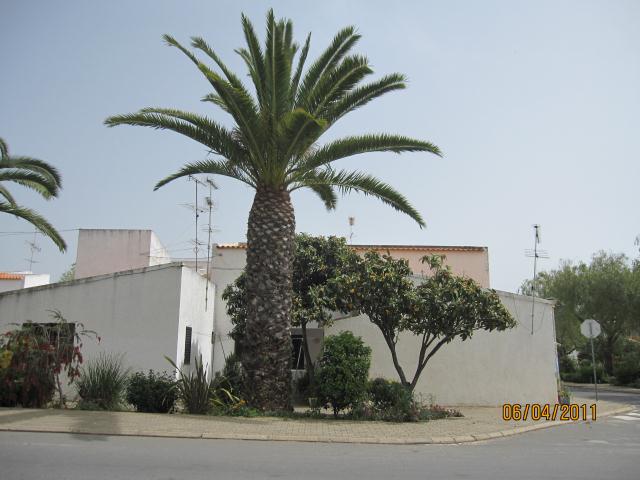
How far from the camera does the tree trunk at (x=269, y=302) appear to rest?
1261 cm

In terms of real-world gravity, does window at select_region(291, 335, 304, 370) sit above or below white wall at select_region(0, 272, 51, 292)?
below

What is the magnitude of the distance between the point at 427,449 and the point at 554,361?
11.5 m

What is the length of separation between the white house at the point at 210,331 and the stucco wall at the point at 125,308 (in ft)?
0.09

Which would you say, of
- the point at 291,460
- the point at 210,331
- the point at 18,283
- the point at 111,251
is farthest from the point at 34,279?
the point at 291,460

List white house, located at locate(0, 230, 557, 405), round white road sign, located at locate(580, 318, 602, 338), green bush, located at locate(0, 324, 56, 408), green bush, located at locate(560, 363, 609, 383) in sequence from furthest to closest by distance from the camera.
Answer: green bush, located at locate(560, 363, 609, 383) → round white road sign, located at locate(580, 318, 602, 338) → white house, located at locate(0, 230, 557, 405) → green bush, located at locate(0, 324, 56, 408)

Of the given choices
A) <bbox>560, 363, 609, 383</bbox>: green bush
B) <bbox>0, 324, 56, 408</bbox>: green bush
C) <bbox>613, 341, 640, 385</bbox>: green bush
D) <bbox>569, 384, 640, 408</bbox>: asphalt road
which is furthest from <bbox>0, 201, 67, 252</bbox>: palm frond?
<bbox>560, 363, 609, 383</bbox>: green bush

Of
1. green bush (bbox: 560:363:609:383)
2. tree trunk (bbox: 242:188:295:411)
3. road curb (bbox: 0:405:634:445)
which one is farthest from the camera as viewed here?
green bush (bbox: 560:363:609:383)

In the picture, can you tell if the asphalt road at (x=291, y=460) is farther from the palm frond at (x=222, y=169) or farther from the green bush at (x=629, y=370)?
the green bush at (x=629, y=370)

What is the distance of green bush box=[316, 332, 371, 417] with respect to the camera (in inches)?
513

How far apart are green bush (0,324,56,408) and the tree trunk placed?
4412 millimetres

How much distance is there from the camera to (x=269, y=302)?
1275cm

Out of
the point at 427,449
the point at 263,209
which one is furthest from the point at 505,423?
the point at 263,209

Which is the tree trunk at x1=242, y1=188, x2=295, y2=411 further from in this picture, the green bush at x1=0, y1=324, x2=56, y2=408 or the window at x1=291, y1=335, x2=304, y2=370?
the window at x1=291, y1=335, x2=304, y2=370

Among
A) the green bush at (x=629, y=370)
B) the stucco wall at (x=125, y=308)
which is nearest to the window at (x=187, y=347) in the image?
the stucco wall at (x=125, y=308)
